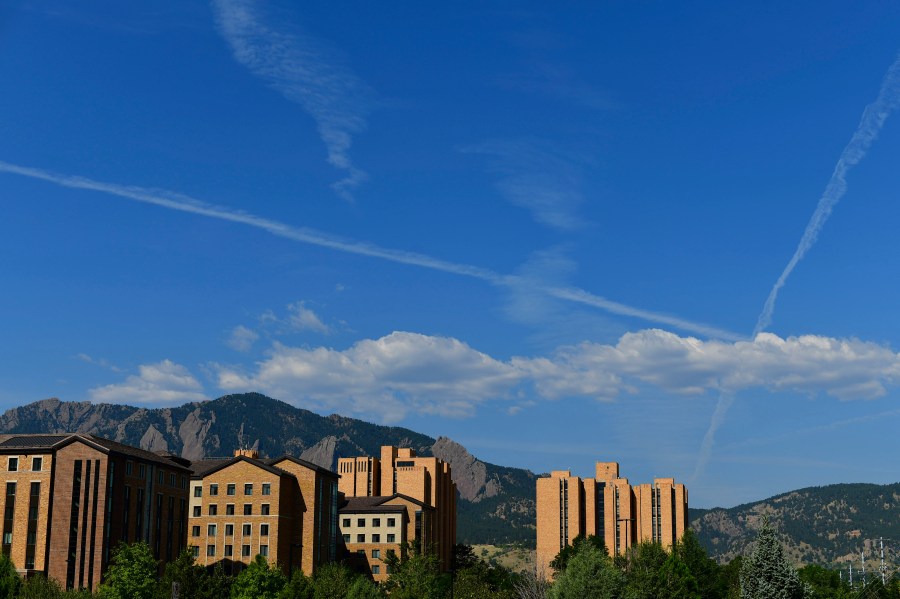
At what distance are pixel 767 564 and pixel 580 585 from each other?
1431 centimetres

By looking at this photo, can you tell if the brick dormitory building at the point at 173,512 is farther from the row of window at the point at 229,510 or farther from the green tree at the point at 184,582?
the green tree at the point at 184,582

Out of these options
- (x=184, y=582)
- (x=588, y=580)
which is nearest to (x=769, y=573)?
(x=588, y=580)

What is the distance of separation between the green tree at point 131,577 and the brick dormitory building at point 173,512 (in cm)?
705

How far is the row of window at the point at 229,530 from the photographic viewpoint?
143125 mm

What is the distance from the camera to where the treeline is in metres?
81.0

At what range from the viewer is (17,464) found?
11588 centimetres

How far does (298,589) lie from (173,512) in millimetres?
25988

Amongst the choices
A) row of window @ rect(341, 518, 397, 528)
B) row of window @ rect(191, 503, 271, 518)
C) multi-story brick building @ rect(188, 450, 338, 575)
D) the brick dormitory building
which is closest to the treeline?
the brick dormitory building

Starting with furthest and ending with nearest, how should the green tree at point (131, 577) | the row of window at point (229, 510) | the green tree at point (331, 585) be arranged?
the row of window at point (229, 510) < the green tree at point (331, 585) < the green tree at point (131, 577)

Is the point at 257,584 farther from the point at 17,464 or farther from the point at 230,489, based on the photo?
the point at 230,489

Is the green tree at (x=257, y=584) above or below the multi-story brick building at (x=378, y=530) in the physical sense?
below

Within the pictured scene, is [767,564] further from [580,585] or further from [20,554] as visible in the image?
[20,554]

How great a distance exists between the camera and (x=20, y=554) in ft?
368

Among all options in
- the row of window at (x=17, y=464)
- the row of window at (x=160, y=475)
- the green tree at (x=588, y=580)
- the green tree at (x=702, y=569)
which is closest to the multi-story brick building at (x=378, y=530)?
the green tree at (x=702, y=569)
